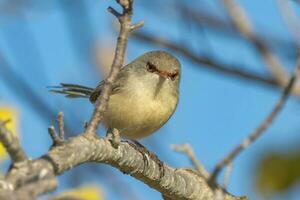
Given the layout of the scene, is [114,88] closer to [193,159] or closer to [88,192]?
[88,192]

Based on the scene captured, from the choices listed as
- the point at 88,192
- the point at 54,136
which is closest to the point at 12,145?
the point at 54,136

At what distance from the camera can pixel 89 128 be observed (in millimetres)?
2678

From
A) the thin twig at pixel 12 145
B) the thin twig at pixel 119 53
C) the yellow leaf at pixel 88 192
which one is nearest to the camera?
the thin twig at pixel 12 145

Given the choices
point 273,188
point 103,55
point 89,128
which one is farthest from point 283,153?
point 103,55

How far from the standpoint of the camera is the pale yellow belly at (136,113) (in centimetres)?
451

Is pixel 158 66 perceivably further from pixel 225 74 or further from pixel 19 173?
pixel 19 173

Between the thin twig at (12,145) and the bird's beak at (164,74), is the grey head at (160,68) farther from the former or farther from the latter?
the thin twig at (12,145)

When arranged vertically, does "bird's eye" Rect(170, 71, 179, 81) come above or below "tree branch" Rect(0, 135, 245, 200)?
above

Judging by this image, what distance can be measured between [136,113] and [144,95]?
183 mm

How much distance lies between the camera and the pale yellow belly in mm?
4512

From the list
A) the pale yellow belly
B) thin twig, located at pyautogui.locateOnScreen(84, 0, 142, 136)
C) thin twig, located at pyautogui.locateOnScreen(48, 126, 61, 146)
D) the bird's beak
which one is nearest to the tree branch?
thin twig, located at pyautogui.locateOnScreen(48, 126, 61, 146)

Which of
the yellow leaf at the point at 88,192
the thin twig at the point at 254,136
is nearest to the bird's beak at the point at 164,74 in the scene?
the yellow leaf at the point at 88,192

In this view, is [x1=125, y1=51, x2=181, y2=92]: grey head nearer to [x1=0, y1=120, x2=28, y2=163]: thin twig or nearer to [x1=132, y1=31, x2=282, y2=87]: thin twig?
[x1=132, y1=31, x2=282, y2=87]: thin twig

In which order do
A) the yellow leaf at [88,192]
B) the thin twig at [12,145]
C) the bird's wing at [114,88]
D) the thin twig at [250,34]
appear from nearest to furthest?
the thin twig at [12,145] < the yellow leaf at [88,192] < the thin twig at [250,34] < the bird's wing at [114,88]
